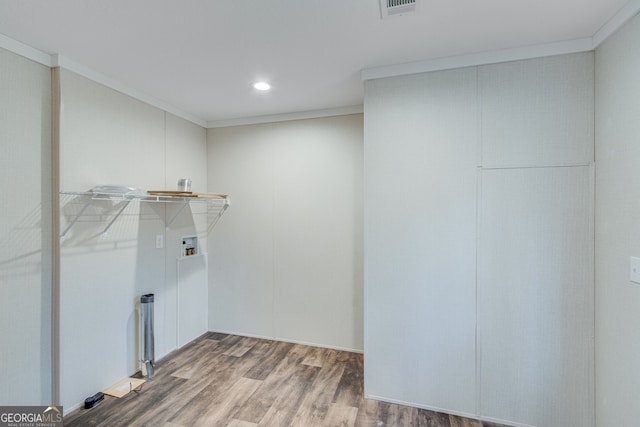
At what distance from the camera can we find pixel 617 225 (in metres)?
1.59

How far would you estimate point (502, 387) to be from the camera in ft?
6.42

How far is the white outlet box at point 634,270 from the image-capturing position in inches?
A: 56.6

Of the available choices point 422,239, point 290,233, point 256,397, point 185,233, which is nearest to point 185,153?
point 185,233

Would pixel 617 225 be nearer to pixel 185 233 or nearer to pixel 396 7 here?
pixel 396 7

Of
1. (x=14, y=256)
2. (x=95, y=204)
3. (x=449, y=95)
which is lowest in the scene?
(x=14, y=256)

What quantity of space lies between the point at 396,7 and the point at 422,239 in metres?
1.41

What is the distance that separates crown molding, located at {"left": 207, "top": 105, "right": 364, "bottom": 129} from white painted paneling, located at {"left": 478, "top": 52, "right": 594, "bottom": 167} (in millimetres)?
1241

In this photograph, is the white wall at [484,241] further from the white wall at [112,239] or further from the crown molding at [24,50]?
the crown molding at [24,50]

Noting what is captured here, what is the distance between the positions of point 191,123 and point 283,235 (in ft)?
5.22

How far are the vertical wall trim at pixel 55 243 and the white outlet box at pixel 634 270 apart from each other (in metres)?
3.33

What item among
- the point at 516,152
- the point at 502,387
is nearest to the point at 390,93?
the point at 516,152

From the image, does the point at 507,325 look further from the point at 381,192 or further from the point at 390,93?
the point at 390,93

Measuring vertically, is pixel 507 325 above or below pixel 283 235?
below

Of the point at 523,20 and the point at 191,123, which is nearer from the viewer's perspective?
the point at 523,20
